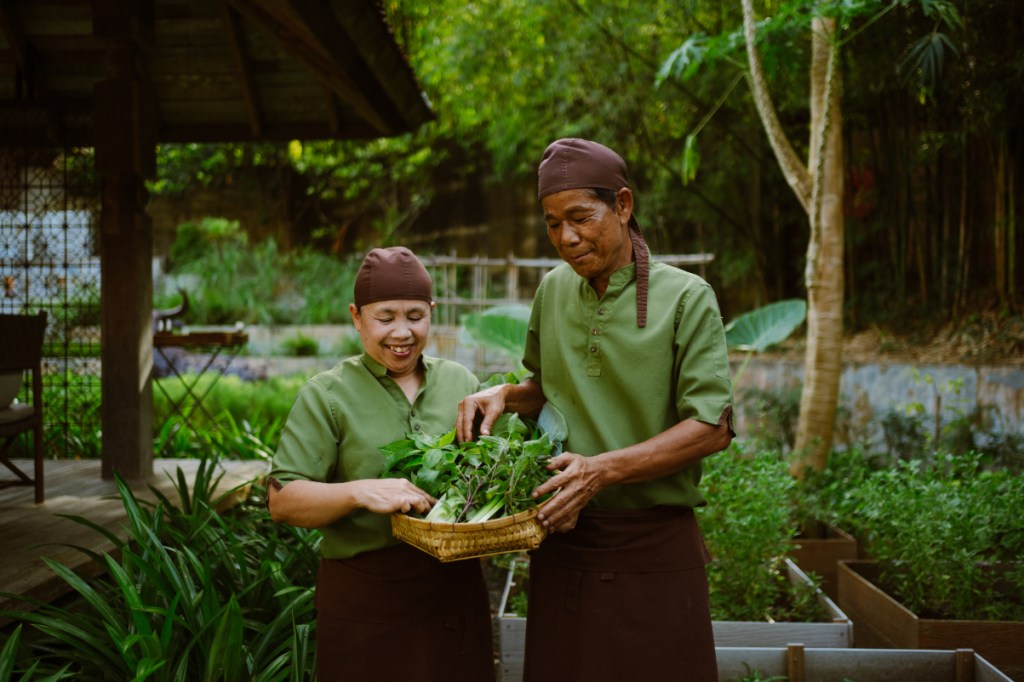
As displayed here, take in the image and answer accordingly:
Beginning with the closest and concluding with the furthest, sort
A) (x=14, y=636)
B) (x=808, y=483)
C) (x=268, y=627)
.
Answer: (x=14, y=636)
(x=268, y=627)
(x=808, y=483)

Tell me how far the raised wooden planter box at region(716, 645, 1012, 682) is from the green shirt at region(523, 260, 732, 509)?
1.66 metres

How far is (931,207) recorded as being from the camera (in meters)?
8.22

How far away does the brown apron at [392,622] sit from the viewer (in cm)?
205

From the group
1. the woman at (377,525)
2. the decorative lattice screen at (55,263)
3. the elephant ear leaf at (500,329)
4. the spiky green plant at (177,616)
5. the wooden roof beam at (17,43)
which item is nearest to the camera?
the woman at (377,525)

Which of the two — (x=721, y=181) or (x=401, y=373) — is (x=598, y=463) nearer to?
(x=401, y=373)

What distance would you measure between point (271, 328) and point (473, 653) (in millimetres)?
12157

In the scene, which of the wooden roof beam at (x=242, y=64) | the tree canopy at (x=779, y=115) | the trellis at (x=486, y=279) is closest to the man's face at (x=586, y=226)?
the tree canopy at (x=779, y=115)

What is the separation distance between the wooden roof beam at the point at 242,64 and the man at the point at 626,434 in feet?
14.0

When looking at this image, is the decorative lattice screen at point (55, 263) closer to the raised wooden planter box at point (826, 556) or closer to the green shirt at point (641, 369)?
the raised wooden planter box at point (826, 556)

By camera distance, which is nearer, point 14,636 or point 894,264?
point 14,636

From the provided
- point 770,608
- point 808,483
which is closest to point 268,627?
point 770,608

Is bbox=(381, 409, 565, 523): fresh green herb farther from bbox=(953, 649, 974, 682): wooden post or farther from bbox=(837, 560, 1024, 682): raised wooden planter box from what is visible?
bbox=(837, 560, 1024, 682): raised wooden planter box

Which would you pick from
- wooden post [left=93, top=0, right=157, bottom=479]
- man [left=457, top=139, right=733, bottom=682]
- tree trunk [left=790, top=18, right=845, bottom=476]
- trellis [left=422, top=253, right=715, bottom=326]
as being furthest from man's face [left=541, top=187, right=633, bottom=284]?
trellis [left=422, top=253, right=715, bottom=326]

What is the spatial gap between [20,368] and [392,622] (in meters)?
3.24
